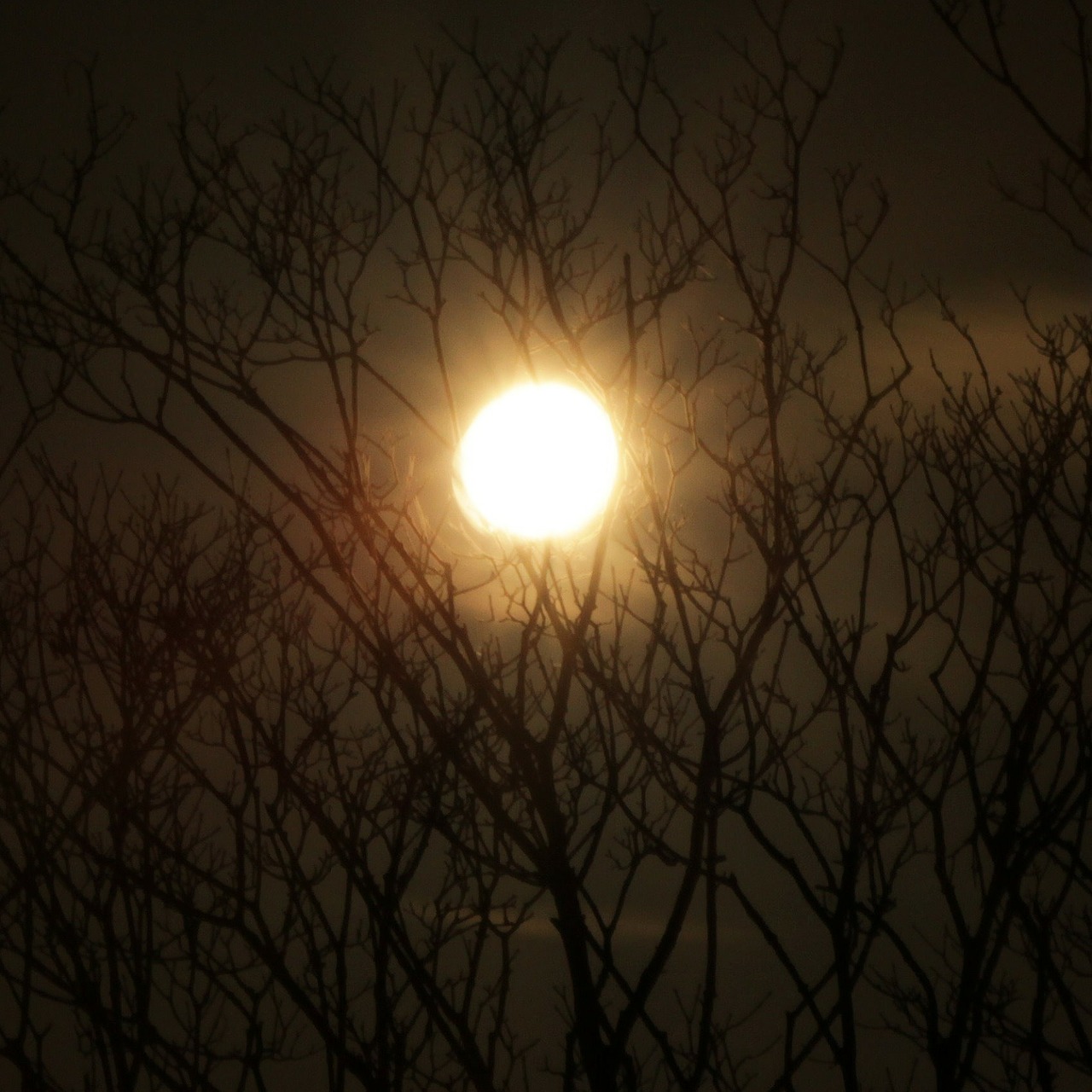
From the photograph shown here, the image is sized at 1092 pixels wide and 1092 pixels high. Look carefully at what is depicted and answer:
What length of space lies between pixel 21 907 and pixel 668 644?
2787 millimetres

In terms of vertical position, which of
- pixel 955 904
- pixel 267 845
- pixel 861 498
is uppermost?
pixel 861 498

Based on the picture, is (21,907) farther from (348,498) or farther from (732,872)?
(732,872)

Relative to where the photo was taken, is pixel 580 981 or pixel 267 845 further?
pixel 267 845

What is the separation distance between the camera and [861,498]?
3830mm

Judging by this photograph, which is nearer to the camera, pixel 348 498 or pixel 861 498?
pixel 348 498

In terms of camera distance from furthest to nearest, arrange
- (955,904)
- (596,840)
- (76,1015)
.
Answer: (76,1015) < (596,840) < (955,904)

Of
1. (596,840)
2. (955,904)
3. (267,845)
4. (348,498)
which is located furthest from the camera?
(267,845)

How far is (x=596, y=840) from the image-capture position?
4055 mm

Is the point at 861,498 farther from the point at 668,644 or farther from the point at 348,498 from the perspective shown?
the point at 348,498

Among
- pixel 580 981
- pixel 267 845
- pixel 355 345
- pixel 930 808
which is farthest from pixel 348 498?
pixel 930 808

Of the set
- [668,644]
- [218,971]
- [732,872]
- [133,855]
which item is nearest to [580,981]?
[732,872]

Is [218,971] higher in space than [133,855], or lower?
lower

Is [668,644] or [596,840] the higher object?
[668,644]

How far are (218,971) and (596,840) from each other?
5.29ft
